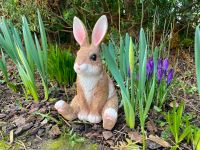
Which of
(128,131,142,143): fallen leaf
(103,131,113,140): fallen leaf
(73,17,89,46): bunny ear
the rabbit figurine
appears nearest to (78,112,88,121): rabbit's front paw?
the rabbit figurine

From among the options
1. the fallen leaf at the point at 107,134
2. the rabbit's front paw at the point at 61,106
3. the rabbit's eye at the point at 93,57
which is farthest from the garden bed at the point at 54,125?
the rabbit's eye at the point at 93,57

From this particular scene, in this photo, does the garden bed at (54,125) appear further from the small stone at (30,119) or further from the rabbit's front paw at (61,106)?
the rabbit's front paw at (61,106)

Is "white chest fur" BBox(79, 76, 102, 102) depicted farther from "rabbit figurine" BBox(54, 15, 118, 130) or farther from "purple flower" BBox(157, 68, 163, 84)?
"purple flower" BBox(157, 68, 163, 84)

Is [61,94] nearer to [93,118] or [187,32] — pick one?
[93,118]

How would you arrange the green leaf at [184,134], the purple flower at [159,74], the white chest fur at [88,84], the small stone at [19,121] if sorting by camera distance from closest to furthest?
the green leaf at [184,134] → the white chest fur at [88,84] → the purple flower at [159,74] → the small stone at [19,121]

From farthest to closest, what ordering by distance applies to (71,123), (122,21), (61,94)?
(122,21) → (61,94) → (71,123)

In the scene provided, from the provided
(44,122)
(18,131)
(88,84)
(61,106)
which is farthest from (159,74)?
(18,131)

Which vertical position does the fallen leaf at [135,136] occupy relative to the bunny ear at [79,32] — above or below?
below

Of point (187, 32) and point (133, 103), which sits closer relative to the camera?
point (133, 103)

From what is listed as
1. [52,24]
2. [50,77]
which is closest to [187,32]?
[52,24]
